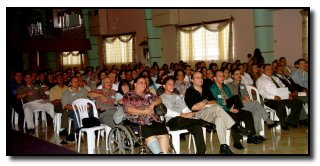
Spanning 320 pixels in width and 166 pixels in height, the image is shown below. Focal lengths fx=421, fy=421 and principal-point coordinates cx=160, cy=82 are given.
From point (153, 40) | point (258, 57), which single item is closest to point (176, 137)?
point (258, 57)

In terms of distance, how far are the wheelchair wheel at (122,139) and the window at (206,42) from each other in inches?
235

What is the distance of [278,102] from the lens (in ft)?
20.5

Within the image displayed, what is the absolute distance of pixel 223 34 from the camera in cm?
1070

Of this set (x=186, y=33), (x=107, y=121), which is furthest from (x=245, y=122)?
(x=186, y=33)

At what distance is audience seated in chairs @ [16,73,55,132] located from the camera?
696 cm

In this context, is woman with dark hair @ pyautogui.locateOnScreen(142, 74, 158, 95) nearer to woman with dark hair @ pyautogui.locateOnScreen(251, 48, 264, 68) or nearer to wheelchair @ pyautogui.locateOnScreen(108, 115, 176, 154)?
wheelchair @ pyautogui.locateOnScreen(108, 115, 176, 154)

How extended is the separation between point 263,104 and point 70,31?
9259 mm

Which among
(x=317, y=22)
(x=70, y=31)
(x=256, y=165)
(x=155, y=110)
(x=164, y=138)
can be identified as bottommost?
(x=256, y=165)

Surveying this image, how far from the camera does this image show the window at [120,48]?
1180 centimetres

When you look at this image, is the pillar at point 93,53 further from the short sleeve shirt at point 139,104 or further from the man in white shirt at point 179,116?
the short sleeve shirt at point 139,104

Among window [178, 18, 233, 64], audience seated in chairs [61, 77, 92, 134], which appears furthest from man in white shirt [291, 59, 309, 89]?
window [178, 18, 233, 64]

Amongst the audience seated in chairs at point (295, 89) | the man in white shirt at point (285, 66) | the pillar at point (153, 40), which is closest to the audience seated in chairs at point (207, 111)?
the audience seated in chairs at point (295, 89)

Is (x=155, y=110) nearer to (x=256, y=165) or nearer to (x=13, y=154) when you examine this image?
(x=256, y=165)

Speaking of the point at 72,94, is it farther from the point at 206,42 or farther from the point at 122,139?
the point at 206,42
